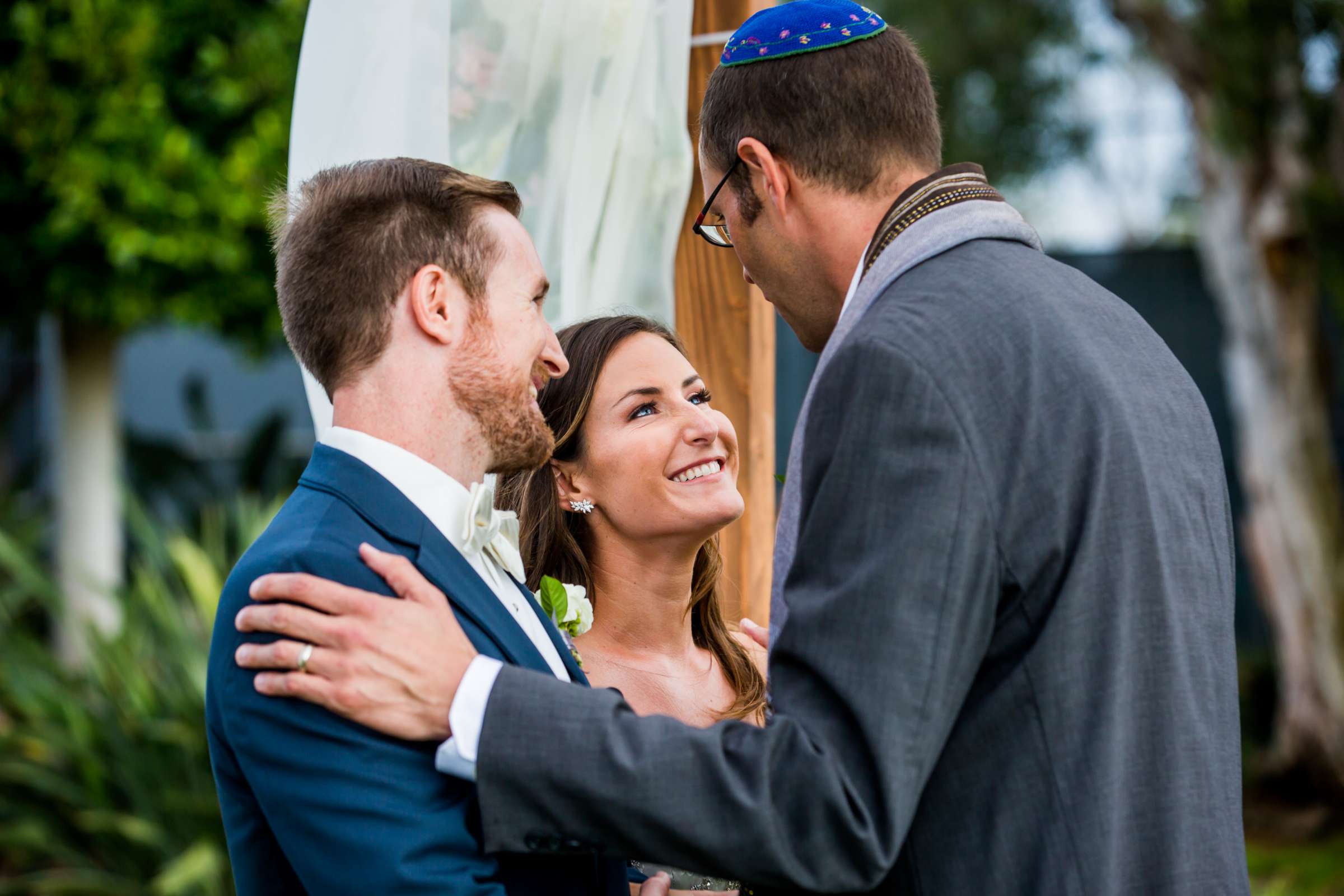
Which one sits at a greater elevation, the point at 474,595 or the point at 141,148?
the point at 141,148

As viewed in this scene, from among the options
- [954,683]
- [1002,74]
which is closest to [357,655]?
[954,683]

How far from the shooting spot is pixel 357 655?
1555 mm

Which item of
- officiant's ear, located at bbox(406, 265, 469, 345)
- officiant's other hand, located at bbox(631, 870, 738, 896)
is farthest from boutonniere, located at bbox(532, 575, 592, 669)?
officiant's ear, located at bbox(406, 265, 469, 345)

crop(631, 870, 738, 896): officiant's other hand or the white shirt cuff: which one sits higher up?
the white shirt cuff

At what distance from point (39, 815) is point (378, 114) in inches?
148

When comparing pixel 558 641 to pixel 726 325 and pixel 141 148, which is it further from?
pixel 141 148

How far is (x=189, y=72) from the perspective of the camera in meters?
4.85

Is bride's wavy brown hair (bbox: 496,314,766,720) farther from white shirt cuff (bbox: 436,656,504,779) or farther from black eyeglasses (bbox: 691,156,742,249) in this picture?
white shirt cuff (bbox: 436,656,504,779)

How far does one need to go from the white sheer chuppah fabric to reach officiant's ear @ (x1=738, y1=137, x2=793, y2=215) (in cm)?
79

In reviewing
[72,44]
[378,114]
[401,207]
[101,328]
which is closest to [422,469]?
[401,207]

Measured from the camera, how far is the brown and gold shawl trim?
1.81m

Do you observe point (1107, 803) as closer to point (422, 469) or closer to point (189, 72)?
point (422, 469)

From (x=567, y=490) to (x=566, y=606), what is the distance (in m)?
0.41

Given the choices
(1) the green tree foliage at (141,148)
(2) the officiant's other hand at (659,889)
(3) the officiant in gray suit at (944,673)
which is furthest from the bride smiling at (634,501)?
(1) the green tree foliage at (141,148)
